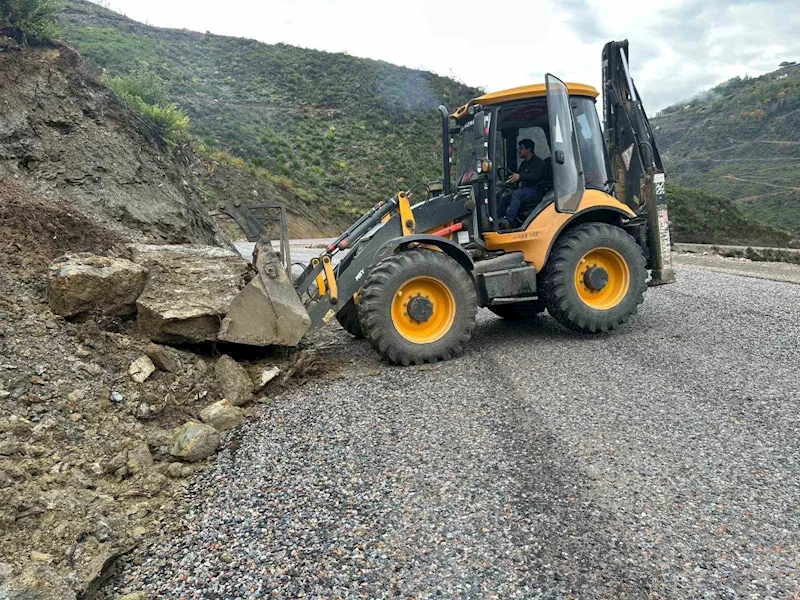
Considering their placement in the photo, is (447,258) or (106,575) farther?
(447,258)

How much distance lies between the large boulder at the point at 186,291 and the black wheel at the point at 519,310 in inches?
116

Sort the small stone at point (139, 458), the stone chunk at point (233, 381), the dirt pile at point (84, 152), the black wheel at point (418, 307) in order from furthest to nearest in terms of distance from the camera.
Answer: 1. the dirt pile at point (84, 152)
2. the black wheel at point (418, 307)
3. the stone chunk at point (233, 381)
4. the small stone at point (139, 458)

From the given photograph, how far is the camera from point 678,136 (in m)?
68.4

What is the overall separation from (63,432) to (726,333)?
588 cm

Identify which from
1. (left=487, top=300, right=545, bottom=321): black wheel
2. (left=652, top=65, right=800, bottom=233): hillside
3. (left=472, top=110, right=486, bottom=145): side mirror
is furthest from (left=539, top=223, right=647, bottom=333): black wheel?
(left=652, top=65, right=800, bottom=233): hillside

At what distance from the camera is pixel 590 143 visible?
20.5ft

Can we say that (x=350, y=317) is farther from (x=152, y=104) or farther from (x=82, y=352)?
(x=152, y=104)

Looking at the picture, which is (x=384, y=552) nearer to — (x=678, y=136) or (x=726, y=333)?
(x=726, y=333)

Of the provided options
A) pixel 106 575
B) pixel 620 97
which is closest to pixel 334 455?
pixel 106 575

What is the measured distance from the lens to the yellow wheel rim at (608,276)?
608 centimetres

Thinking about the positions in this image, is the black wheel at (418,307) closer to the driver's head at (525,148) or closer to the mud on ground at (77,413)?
the mud on ground at (77,413)

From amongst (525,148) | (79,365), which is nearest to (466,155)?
(525,148)

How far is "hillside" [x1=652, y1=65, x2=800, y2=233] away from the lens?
4531 centimetres

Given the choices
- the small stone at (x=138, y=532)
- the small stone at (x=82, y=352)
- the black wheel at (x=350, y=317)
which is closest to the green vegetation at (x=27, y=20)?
the small stone at (x=82, y=352)
